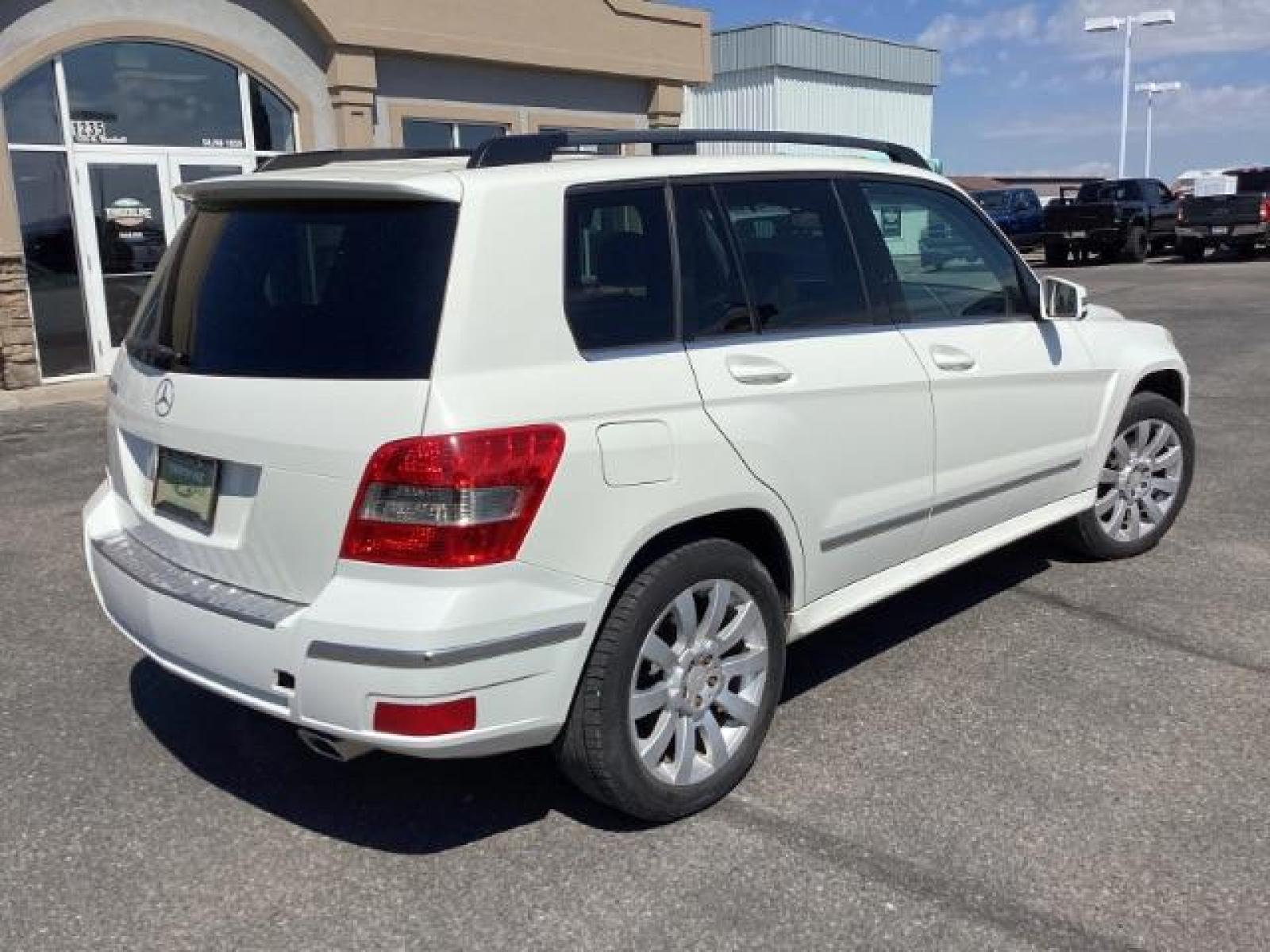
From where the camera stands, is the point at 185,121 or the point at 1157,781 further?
the point at 185,121

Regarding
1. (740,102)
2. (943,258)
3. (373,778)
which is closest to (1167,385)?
(943,258)

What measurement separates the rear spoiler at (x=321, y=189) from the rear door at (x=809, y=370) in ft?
2.51

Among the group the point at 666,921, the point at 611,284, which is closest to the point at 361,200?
the point at 611,284

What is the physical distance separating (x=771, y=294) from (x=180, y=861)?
227 centimetres

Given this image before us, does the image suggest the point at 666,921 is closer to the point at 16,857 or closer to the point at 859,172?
the point at 16,857

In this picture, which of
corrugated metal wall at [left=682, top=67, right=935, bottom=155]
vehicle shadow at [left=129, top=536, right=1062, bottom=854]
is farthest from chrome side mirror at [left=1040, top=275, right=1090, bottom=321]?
corrugated metal wall at [left=682, top=67, right=935, bottom=155]

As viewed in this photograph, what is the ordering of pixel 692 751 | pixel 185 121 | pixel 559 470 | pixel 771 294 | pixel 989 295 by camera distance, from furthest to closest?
pixel 185 121 → pixel 989 295 → pixel 771 294 → pixel 692 751 → pixel 559 470

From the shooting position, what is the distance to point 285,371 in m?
2.96

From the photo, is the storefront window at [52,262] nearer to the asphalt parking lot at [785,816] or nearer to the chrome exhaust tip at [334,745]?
the asphalt parking lot at [785,816]

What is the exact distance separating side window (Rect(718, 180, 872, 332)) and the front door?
9.52 metres

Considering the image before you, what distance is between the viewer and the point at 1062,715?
12.8 feet

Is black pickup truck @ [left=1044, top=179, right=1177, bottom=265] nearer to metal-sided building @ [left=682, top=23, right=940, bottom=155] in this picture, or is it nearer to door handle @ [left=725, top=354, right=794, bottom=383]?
metal-sided building @ [left=682, top=23, right=940, bottom=155]

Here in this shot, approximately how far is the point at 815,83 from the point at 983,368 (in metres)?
31.1

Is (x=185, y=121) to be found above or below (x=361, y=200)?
above
